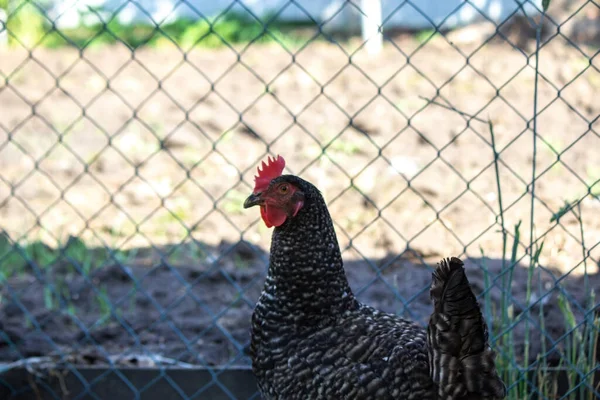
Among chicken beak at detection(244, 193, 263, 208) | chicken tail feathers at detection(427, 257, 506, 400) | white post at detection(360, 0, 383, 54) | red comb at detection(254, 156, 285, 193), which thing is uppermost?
white post at detection(360, 0, 383, 54)

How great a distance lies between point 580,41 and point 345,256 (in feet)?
17.9

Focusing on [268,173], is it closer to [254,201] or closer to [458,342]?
[254,201]

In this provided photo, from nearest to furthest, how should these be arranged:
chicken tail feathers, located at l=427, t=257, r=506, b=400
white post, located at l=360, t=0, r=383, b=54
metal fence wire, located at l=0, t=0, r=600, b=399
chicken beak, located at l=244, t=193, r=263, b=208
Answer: chicken tail feathers, located at l=427, t=257, r=506, b=400 → chicken beak, located at l=244, t=193, r=263, b=208 → metal fence wire, located at l=0, t=0, r=600, b=399 → white post, located at l=360, t=0, r=383, b=54

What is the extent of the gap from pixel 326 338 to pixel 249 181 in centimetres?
275

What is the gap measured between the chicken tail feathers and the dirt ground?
1.58 ft

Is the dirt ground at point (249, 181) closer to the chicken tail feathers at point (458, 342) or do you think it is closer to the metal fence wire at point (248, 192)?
the metal fence wire at point (248, 192)

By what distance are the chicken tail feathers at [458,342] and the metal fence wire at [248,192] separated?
50cm

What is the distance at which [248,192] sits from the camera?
484cm

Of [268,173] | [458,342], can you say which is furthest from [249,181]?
[458,342]

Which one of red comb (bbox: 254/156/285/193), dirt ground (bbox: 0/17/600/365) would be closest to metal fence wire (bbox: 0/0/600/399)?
dirt ground (bbox: 0/17/600/365)

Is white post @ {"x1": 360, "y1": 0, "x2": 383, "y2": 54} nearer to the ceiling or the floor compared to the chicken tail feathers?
nearer to the ceiling

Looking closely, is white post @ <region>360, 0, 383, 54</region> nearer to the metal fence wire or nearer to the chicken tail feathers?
the metal fence wire

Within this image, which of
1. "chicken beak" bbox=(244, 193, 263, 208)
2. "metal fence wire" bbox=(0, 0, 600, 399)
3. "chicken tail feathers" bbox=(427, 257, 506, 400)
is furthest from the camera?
"metal fence wire" bbox=(0, 0, 600, 399)

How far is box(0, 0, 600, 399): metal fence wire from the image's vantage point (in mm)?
2844
